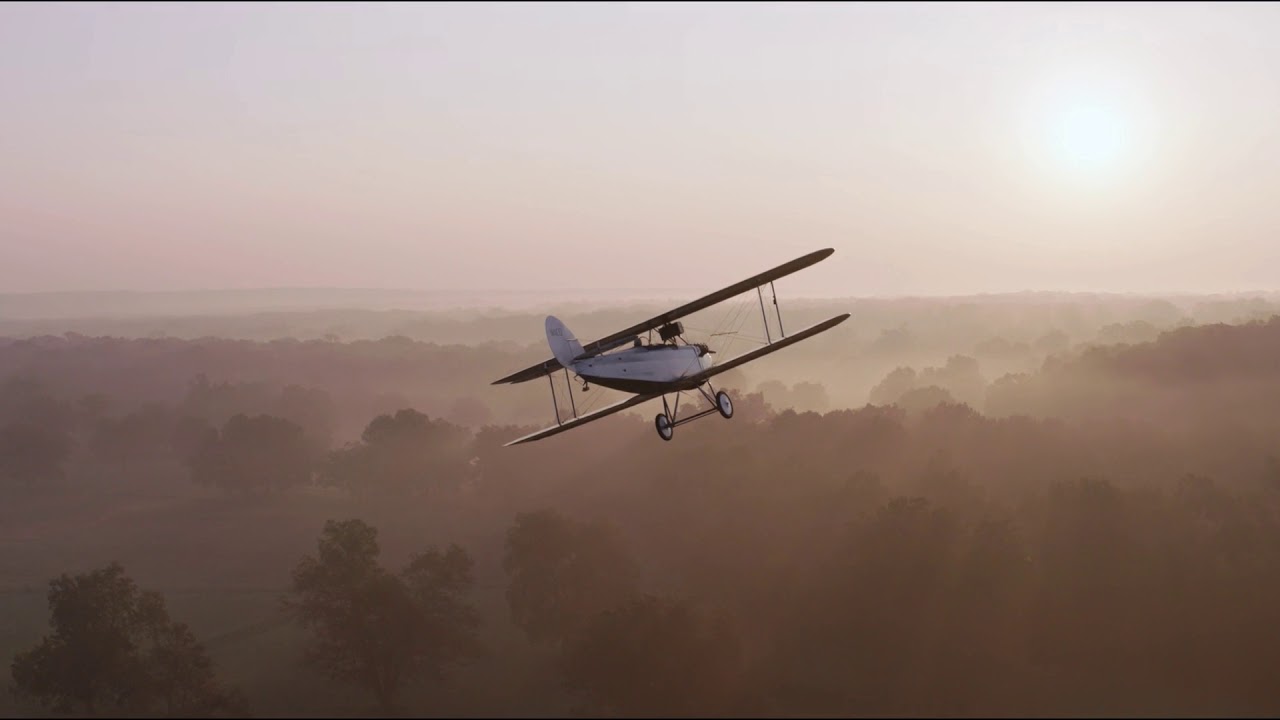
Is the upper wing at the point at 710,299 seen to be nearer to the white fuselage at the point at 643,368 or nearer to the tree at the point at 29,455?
the white fuselage at the point at 643,368

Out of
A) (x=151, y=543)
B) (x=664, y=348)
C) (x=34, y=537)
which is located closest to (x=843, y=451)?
(x=664, y=348)

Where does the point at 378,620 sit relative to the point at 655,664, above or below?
above

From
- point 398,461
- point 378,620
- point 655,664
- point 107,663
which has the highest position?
point 107,663

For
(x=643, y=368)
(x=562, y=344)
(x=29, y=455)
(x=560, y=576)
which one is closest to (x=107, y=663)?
(x=560, y=576)

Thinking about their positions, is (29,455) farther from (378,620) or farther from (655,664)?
(655,664)

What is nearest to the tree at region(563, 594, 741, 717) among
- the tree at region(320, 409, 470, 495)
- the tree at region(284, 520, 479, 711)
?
the tree at region(284, 520, 479, 711)

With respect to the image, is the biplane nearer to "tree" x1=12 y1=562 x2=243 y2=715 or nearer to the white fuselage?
the white fuselage

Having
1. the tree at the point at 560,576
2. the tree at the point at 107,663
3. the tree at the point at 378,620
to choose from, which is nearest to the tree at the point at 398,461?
the tree at the point at 560,576
